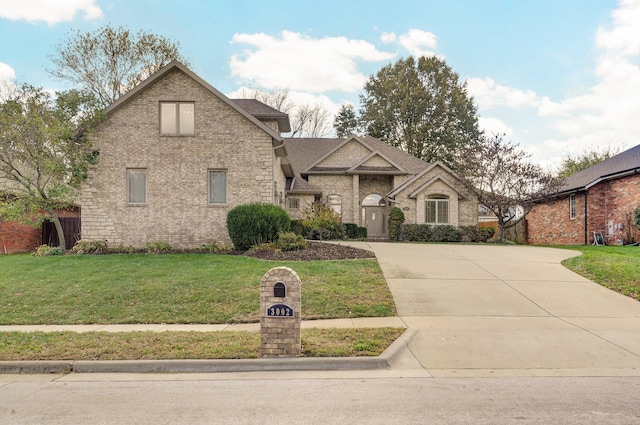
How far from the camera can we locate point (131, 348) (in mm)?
6418

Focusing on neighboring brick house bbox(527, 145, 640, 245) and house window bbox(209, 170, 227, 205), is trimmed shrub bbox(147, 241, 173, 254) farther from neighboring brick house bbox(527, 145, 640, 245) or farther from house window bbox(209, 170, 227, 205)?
neighboring brick house bbox(527, 145, 640, 245)

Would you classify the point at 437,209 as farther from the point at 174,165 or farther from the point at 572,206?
the point at 174,165

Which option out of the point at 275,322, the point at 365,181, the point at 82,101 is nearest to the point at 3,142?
the point at 82,101

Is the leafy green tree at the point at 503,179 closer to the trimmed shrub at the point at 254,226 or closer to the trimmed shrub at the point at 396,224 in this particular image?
the trimmed shrub at the point at 396,224

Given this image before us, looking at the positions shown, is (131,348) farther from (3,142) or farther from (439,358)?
(3,142)

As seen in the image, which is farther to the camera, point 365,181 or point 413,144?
point 413,144

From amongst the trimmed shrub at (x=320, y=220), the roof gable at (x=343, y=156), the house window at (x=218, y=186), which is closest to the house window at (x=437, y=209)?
the roof gable at (x=343, y=156)

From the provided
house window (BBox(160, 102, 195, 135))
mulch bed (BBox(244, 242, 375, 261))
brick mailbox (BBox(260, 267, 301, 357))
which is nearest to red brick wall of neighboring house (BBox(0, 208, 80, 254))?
house window (BBox(160, 102, 195, 135))

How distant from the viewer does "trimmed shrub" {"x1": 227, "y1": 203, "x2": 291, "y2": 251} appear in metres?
16.5

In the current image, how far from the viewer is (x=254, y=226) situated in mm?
16516

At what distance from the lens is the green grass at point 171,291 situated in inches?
346

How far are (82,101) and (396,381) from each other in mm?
17299

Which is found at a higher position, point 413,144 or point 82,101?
point 413,144

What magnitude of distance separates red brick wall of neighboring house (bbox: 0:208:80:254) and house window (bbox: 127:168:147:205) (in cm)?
635
